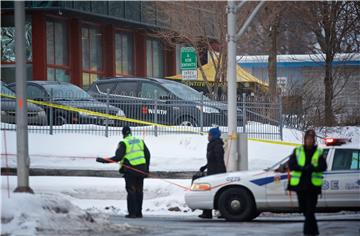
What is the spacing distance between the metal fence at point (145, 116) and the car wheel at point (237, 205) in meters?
7.92

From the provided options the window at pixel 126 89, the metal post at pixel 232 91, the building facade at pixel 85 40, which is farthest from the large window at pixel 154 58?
the metal post at pixel 232 91

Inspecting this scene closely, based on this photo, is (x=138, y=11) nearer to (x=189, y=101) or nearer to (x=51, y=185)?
(x=189, y=101)

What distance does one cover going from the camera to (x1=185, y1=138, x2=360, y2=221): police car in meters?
14.4

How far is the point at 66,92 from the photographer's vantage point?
24.9 meters

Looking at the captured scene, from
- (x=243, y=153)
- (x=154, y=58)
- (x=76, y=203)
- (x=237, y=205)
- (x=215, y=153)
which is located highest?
(x=154, y=58)

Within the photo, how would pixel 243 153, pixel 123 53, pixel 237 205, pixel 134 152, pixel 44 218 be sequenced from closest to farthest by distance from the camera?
pixel 44 218 → pixel 237 205 → pixel 134 152 → pixel 243 153 → pixel 123 53

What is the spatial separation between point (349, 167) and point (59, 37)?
25992mm

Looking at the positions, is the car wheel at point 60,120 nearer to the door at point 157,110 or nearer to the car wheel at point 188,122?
the door at point 157,110

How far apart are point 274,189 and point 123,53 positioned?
1193 inches

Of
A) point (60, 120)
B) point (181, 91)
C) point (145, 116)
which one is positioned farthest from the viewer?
point (181, 91)

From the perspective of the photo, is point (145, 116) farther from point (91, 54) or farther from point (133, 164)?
point (91, 54)

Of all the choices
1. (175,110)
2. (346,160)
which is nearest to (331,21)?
(175,110)

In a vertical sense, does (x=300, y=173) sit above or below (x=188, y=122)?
below

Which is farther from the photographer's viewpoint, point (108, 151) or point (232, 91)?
point (108, 151)
